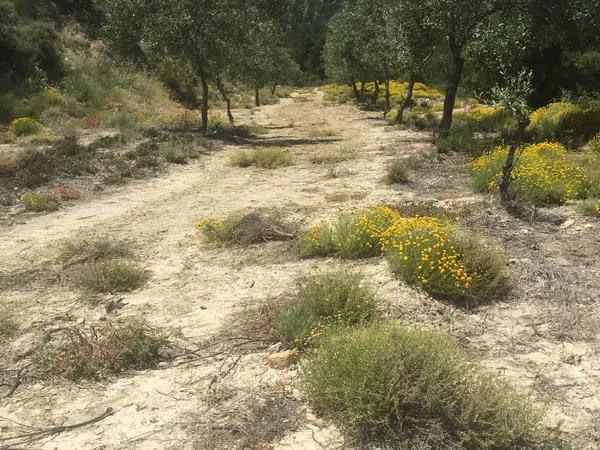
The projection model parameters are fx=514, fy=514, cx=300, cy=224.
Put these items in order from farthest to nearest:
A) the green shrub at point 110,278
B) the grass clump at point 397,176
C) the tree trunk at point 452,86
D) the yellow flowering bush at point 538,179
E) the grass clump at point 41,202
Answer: the tree trunk at point 452,86 → the grass clump at point 397,176 → the grass clump at point 41,202 → the yellow flowering bush at point 538,179 → the green shrub at point 110,278

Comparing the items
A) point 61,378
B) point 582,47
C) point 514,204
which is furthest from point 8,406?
point 582,47

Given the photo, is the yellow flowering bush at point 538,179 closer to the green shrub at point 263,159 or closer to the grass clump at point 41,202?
the green shrub at point 263,159

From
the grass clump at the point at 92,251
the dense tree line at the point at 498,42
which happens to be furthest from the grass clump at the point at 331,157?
the grass clump at the point at 92,251

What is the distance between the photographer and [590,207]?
928cm

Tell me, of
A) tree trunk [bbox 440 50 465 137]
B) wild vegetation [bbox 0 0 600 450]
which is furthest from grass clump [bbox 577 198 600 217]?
tree trunk [bbox 440 50 465 137]

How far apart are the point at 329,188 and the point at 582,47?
38.0 ft

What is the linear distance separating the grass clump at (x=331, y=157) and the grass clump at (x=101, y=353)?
1202 cm

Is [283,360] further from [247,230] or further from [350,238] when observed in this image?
[247,230]

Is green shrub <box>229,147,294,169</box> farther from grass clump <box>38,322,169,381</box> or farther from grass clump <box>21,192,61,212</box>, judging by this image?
grass clump <box>38,322,169,381</box>

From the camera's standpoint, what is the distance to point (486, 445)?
12.7 feet

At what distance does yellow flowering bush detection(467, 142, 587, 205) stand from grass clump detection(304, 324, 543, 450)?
6.64 m

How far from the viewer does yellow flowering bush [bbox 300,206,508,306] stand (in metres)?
6.62

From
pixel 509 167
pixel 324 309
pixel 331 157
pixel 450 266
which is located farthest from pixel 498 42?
pixel 324 309

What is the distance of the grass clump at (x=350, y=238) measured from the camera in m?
8.13
